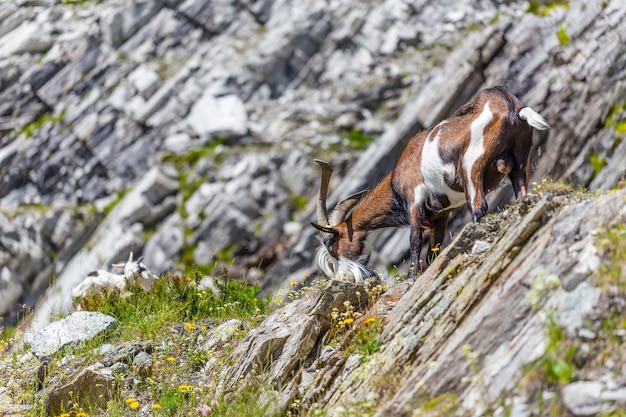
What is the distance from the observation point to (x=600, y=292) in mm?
4180

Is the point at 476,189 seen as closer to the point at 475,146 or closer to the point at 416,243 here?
the point at 475,146

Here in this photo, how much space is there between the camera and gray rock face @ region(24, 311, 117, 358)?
7844 millimetres

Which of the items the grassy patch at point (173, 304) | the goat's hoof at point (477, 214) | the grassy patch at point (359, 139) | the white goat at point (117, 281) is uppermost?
the goat's hoof at point (477, 214)

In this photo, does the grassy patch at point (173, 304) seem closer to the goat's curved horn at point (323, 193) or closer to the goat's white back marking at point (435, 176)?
the goat's curved horn at point (323, 193)

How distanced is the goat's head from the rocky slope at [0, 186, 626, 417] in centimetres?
246

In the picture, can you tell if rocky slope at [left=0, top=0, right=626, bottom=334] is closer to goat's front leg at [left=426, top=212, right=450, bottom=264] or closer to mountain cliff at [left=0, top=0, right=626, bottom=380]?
mountain cliff at [left=0, top=0, right=626, bottom=380]

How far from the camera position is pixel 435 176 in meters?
8.71

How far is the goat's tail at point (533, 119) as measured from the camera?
7.51 meters

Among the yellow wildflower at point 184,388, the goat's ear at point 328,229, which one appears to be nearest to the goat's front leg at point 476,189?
the goat's ear at point 328,229

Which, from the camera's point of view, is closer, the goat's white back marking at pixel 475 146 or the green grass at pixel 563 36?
the goat's white back marking at pixel 475 146

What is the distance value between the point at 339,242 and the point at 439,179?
2097 millimetres

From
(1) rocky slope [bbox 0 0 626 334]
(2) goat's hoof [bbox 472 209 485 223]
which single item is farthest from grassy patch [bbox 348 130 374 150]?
(2) goat's hoof [bbox 472 209 485 223]

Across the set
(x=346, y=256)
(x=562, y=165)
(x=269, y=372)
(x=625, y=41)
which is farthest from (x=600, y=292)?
(x=625, y=41)

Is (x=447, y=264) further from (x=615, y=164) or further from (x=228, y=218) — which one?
(x=228, y=218)
